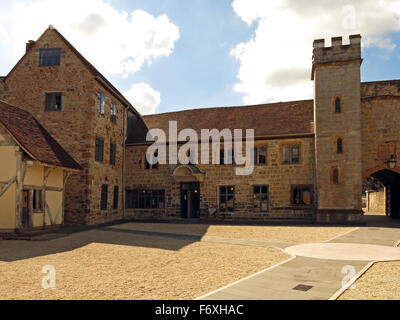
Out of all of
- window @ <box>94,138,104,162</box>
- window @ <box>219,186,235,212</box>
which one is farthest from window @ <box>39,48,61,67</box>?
window @ <box>219,186,235,212</box>

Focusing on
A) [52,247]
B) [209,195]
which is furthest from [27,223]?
[209,195]

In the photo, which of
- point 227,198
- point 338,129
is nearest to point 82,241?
point 227,198

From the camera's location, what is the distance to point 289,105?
25516 millimetres

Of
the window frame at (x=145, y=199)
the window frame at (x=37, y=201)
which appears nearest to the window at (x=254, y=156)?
the window frame at (x=145, y=199)

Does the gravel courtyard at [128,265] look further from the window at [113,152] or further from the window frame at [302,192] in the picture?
the window at [113,152]

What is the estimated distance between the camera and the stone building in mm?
19938

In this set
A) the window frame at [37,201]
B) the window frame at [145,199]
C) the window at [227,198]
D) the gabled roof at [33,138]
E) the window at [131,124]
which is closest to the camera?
the gabled roof at [33,138]

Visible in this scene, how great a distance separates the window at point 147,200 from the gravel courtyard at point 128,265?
10807mm

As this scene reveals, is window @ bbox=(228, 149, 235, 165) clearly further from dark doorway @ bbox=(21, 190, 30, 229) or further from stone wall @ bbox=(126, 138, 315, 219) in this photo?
dark doorway @ bbox=(21, 190, 30, 229)

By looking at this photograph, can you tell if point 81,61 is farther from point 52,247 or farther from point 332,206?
point 332,206

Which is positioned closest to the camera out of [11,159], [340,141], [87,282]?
[87,282]

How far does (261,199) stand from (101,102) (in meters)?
11.8

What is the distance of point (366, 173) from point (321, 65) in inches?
287

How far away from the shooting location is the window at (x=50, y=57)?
20.2m
